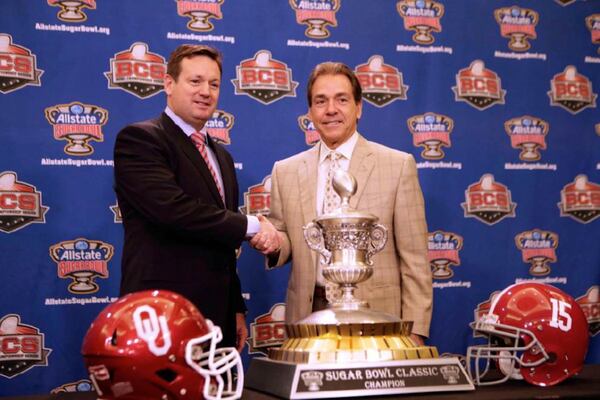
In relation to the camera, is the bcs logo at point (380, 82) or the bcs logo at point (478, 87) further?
the bcs logo at point (478, 87)

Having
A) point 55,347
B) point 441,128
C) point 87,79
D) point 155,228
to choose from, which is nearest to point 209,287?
point 155,228

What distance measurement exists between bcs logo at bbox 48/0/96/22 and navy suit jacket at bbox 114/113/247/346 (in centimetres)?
98

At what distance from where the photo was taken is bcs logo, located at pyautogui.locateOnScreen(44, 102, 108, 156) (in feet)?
11.8

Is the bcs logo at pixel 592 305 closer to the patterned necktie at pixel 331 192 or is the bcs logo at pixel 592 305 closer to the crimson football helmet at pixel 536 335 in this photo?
the patterned necktie at pixel 331 192

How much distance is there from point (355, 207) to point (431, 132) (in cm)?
117

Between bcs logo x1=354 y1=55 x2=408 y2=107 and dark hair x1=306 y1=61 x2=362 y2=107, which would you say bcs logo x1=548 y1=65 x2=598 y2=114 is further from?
dark hair x1=306 y1=61 x2=362 y2=107

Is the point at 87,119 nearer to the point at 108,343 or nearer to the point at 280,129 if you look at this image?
the point at 280,129

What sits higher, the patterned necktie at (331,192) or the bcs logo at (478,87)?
the bcs logo at (478,87)

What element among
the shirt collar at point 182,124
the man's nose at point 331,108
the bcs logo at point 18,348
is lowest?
the bcs logo at point 18,348

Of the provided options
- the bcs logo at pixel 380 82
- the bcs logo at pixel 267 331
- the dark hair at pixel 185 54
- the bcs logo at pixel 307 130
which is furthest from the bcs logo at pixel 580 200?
the dark hair at pixel 185 54

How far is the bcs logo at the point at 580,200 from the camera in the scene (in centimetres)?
422

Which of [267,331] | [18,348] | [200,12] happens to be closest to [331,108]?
[200,12]

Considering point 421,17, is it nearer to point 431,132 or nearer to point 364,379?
point 431,132

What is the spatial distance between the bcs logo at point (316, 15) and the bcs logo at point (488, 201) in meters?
1.15
